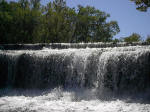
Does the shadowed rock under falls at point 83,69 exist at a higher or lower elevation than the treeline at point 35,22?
lower

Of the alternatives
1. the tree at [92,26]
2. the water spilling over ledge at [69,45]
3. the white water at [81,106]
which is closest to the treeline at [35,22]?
the tree at [92,26]

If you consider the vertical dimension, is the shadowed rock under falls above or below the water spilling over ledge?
below

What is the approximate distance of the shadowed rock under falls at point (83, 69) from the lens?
769 centimetres

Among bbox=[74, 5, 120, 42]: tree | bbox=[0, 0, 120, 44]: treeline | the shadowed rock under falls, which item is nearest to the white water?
the shadowed rock under falls

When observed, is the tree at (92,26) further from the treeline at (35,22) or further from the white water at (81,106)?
the white water at (81,106)

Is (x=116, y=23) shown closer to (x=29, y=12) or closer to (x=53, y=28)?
(x=53, y=28)

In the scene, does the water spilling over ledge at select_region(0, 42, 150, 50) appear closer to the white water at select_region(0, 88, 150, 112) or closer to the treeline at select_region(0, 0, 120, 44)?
the white water at select_region(0, 88, 150, 112)

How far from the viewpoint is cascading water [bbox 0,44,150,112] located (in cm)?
688

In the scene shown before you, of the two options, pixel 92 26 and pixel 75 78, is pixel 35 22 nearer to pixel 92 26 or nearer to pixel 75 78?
pixel 92 26

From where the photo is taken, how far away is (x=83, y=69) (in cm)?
905

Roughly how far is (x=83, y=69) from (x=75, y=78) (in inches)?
22.5

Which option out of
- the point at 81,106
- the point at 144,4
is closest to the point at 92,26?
the point at 144,4

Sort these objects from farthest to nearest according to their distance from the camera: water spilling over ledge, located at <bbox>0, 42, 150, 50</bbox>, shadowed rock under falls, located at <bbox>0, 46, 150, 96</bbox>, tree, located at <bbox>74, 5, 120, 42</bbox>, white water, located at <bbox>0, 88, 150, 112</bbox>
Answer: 1. tree, located at <bbox>74, 5, 120, 42</bbox>
2. water spilling over ledge, located at <bbox>0, 42, 150, 50</bbox>
3. shadowed rock under falls, located at <bbox>0, 46, 150, 96</bbox>
4. white water, located at <bbox>0, 88, 150, 112</bbox>

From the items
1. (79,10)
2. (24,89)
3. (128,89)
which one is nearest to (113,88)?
(128,89)
